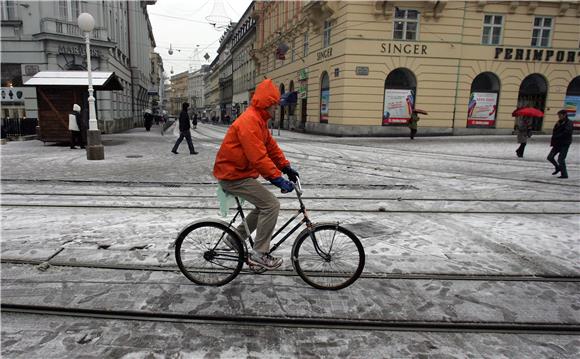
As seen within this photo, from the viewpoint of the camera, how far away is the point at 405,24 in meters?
24.2

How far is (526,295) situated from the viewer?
386 cm

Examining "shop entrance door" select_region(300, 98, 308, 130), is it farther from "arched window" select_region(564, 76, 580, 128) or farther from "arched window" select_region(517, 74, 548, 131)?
"arched window" select_region(564, 76, 580, 128)

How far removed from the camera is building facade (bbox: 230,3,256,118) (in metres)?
54.3

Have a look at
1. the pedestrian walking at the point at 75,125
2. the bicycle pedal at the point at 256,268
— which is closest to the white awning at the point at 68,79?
the pedestrian walking at the point at 75,125

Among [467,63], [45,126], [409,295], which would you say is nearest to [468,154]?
[467,63]

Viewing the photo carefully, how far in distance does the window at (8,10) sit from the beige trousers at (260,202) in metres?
25.4

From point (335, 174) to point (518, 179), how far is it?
5.00m

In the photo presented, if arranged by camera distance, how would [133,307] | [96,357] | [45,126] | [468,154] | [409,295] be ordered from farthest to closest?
1. [45,126]
2. [468,154]
3. [409,295]
4. [133,307]
5. [96,357]

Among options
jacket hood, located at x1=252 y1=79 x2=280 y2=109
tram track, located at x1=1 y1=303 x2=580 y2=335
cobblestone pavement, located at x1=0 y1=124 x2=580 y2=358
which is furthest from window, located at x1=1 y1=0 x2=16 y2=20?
jacket hood, located at x1=252 y1=79 x2=280 y2=109

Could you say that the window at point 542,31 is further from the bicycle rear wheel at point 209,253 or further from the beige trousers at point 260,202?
the bicycle rear wheel at point 209,253

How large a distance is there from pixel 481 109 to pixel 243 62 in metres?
43.3

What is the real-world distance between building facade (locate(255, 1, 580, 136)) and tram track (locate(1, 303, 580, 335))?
72.5 ft

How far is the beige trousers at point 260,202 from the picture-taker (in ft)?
12.2

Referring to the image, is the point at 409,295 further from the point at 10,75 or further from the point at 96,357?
the point at 10,75
